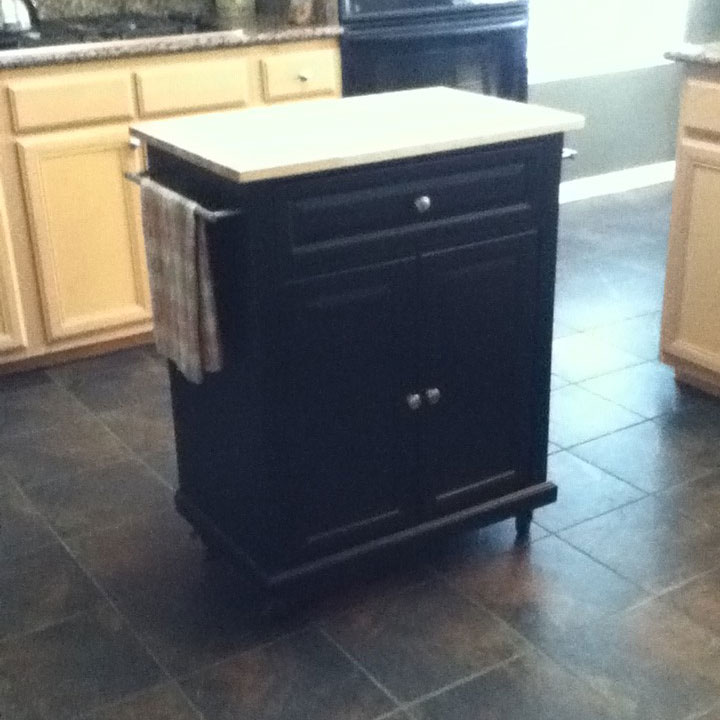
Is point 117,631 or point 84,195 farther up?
point 84,195

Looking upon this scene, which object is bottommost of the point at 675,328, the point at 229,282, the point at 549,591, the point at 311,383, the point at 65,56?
the point at 549,591

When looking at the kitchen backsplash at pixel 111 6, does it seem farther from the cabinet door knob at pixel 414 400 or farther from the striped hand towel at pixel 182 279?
the cabinet door knob at pixel 414 400

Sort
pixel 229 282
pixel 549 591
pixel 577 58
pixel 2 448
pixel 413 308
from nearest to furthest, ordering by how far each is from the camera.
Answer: pixel 229 282, pixel 413 308, pixel 549 591, pixel 2 448, pixel 577 58

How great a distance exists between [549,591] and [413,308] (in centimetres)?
66

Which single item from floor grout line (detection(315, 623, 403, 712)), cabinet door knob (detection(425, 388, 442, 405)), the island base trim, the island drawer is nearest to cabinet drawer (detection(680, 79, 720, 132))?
the island drawer

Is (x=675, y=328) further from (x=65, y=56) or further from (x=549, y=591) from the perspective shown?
(x=65, y=56)

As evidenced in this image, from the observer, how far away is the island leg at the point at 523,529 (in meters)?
2.29

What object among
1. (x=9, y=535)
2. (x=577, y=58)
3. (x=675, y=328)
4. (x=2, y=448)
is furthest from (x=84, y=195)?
(x=577, y=58)

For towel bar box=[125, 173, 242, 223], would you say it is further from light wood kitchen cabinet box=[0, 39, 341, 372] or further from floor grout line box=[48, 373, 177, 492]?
light wood kitchen cabinet box=[0, 39, 341, 372]

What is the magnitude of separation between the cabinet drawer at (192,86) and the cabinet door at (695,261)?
53.7 inches

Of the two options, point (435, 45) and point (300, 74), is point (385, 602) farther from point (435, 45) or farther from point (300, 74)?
point (435, 45)

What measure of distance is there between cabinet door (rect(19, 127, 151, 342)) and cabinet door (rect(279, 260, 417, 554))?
150 cm

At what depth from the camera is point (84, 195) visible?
3111 millimetres

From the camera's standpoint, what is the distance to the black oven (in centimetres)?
345
